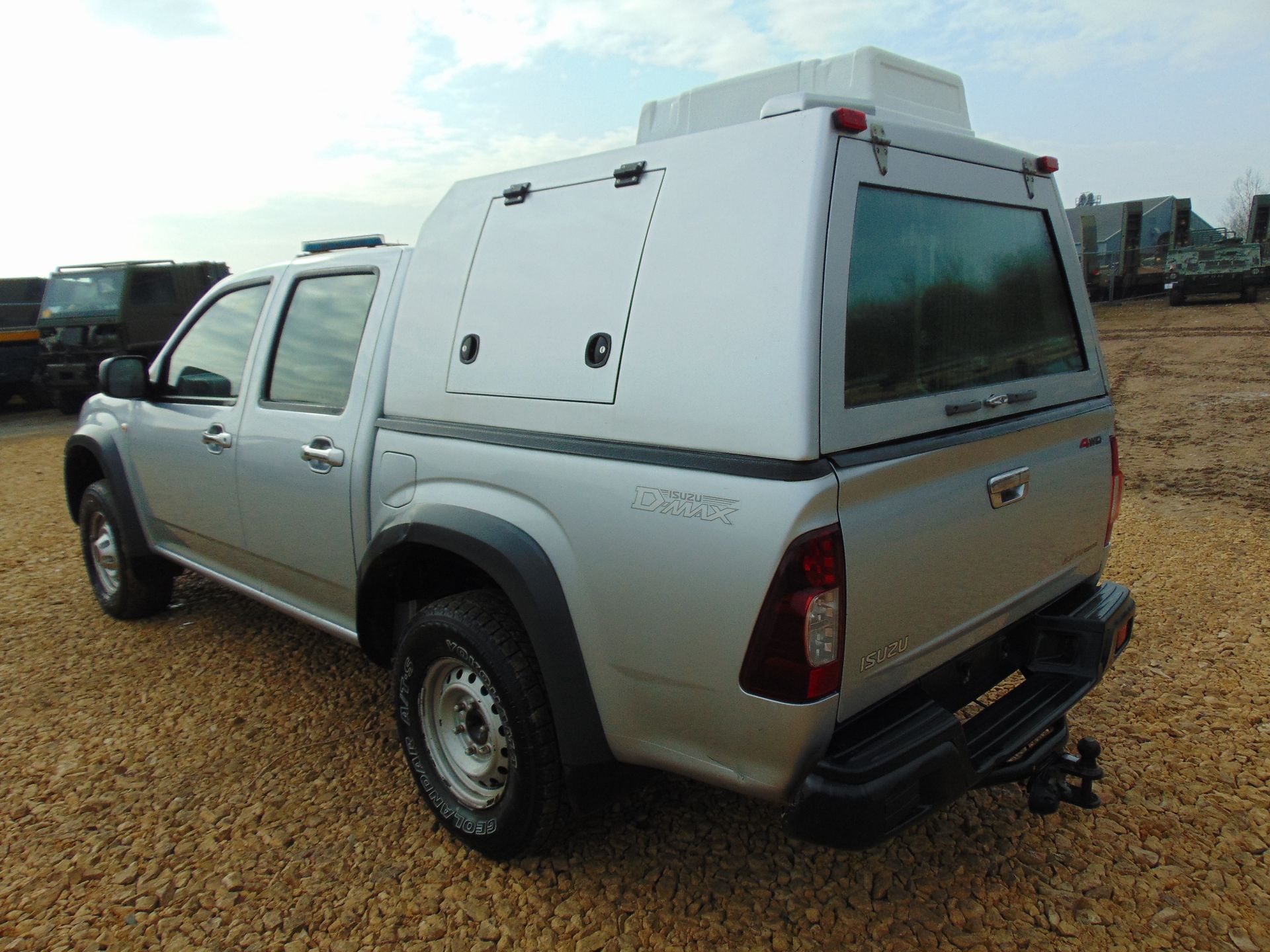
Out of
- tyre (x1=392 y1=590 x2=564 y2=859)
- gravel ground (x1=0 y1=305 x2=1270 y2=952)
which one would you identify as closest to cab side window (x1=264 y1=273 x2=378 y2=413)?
tyre (x1=392 y1=590 x2=564 y2=859)

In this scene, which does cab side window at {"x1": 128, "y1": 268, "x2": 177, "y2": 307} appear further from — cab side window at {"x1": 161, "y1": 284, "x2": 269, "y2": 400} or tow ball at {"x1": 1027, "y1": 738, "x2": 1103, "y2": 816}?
tow ball at {"x1": 1027, "y1": 738, "x2": 1103, "y2": 816}

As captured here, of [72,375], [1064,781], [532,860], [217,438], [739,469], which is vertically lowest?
[532,860]

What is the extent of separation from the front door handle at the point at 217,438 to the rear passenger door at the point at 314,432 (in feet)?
0.35

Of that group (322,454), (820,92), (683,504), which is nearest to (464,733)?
(322,454)

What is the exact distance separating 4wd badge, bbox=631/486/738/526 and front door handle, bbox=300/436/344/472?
138 centimetres

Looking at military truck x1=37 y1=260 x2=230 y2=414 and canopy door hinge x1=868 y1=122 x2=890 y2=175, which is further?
military truck x1=37 y1=260 x2=230 y2=414

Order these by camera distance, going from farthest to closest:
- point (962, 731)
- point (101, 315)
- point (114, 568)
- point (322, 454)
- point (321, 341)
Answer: point (101, 315)
point (114, 568)
point (321, 341)
point (322, 454)
point (962, 731)

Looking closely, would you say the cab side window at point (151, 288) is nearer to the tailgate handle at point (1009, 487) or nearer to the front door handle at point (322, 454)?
the front door handle at point (322, 454)

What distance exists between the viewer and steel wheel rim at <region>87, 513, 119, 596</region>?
452 centimetres

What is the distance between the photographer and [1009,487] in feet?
7.54

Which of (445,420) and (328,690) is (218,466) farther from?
(445,420)

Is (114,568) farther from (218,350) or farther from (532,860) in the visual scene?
(532,860)

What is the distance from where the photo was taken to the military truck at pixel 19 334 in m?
14.1

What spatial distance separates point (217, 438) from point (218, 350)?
0.48 m
